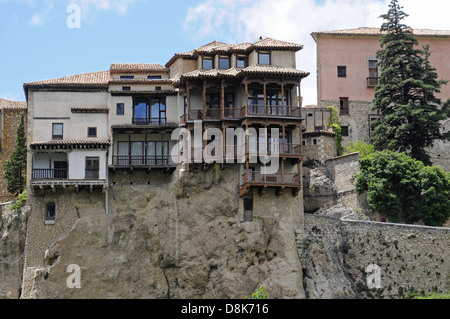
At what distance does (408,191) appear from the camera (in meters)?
71.8

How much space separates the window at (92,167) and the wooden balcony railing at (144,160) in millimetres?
1414

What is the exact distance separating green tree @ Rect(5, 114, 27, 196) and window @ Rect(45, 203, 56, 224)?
5843 millimetres

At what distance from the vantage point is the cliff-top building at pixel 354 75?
83.7 meters

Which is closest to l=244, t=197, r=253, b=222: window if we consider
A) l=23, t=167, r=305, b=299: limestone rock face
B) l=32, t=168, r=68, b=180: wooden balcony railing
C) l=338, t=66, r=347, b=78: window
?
l=23, t=167, r=305, b=299: limestone rock face

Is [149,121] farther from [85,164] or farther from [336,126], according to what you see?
[336,126]

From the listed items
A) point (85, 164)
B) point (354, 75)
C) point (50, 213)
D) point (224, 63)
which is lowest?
point (50, 213)

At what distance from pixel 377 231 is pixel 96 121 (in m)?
20.6

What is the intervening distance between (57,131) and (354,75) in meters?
27.6

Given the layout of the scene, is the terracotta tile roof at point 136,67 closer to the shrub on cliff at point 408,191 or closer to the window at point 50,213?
the window at point 50,213

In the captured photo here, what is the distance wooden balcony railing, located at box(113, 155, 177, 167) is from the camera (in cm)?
6919

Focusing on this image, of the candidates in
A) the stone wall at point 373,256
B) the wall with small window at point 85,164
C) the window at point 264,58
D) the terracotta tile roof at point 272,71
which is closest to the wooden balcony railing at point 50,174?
the wall with small window at point 85,164

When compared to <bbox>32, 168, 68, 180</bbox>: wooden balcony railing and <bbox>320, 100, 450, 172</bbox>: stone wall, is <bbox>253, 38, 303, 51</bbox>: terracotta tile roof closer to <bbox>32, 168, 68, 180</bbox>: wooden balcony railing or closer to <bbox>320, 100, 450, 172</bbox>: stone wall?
<bbox>320, 100, 450, 172</bbox>: stone wall

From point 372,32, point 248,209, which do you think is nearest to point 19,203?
point 248,209

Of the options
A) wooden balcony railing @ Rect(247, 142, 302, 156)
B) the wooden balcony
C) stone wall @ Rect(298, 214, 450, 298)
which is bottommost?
stone wall @ Rect(298, 214, 450, 298)
